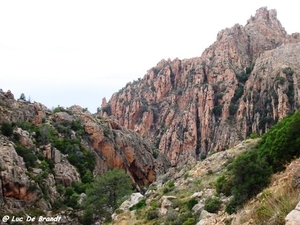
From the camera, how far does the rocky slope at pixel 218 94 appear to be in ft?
340

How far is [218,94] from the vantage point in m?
114

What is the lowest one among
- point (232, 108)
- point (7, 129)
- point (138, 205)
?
point (138, 205)

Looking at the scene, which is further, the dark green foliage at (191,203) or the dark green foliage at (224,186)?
the dark green foliage at (191,203)

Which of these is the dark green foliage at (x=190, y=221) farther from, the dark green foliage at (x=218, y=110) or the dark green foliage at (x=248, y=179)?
the dark green foliage at (x=218, y=110)

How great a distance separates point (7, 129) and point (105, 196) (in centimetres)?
1768

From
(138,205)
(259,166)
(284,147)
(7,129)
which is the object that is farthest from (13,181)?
(284,147)

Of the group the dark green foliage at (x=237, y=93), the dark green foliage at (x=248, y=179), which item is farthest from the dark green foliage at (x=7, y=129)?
the dark green foliage at (x=237, y=93)

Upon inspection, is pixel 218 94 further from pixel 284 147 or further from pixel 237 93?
pixel 284 147

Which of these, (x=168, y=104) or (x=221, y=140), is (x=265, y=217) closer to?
(x=221, y=140)

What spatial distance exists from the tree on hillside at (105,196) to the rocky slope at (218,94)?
6899cm

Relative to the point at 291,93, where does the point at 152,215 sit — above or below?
below

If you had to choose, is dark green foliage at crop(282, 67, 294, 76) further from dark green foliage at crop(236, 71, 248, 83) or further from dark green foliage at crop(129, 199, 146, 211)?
dark green foliage at crop(129, 199, 146, 211)

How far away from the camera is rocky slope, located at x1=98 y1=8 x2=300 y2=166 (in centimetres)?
10362

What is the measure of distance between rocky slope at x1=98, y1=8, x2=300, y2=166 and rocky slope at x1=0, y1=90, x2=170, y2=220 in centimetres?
4268
